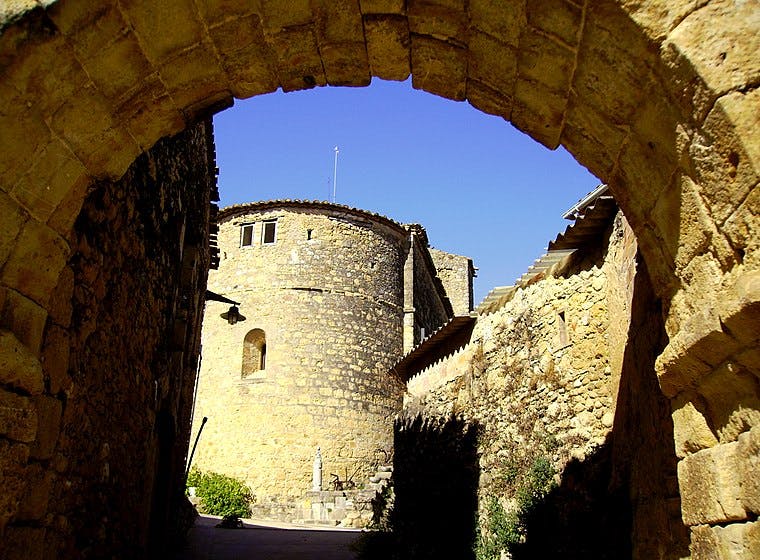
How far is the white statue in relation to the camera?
19.5 m

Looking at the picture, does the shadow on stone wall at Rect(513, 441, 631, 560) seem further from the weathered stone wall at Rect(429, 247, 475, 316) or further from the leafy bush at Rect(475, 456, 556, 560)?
the weathered stone wall at Rect(429, 247, 475, 316)

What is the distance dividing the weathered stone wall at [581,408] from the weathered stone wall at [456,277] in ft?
72.3

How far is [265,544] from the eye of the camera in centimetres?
1187

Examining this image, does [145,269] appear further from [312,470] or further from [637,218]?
→ [312,470]

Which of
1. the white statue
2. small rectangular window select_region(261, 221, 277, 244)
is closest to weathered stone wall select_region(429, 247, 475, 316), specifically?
small rectangular window select_region(261, 221, 277, 244)

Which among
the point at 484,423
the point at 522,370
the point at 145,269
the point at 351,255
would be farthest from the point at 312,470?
the point at 145,269

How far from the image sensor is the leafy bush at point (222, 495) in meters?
18.8

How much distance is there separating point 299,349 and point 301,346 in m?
0.11

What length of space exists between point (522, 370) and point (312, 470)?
12.1m

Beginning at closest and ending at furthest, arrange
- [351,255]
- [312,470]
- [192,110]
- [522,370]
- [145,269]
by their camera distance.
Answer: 1. [192,110]
2. [145,269]
3. [522,370]
4. [312,470]
5. [351,255]

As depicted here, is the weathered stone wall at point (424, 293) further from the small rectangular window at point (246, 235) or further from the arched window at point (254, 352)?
the small rectangular window at point (246, 235)

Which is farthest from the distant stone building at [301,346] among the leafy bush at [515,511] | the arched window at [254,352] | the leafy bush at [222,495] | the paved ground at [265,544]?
the leafy bush at [515,511]

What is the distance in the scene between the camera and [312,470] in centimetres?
A: 1988

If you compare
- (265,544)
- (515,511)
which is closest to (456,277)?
(265,544)
